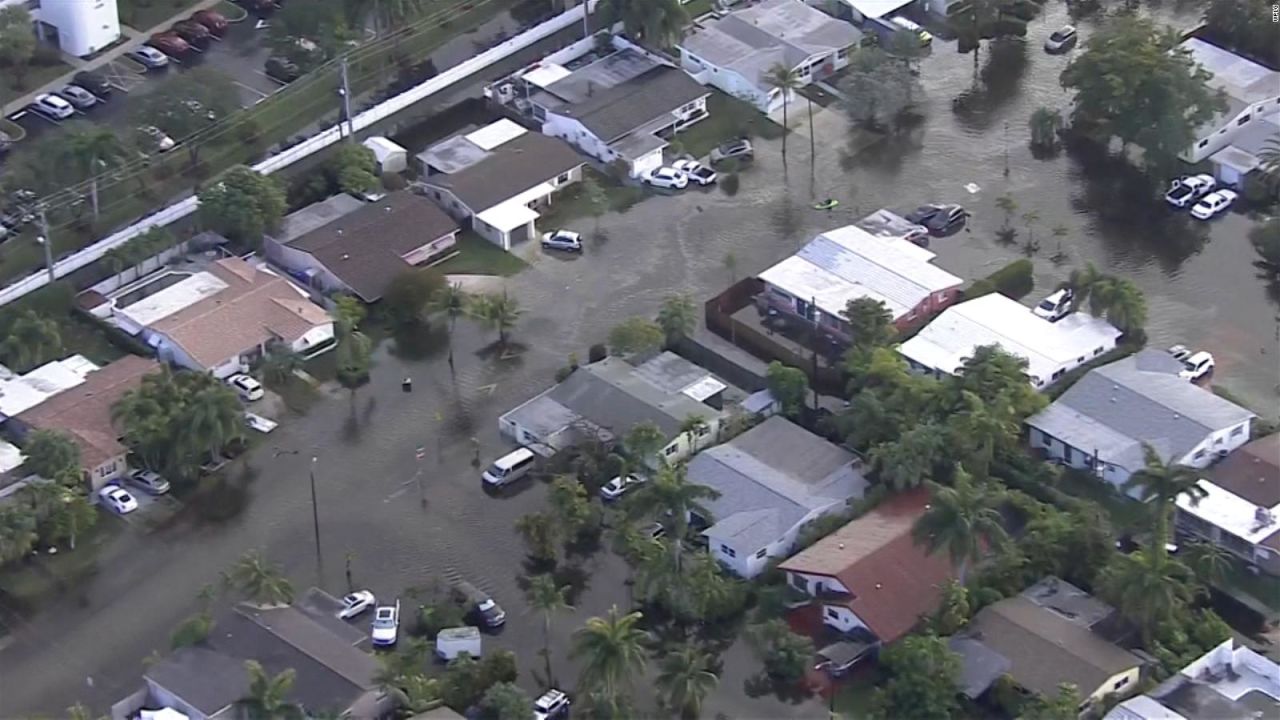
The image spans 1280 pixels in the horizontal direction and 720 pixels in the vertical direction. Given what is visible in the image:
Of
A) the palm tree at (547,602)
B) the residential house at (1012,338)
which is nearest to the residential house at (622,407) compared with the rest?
the palm tree at (547,602)

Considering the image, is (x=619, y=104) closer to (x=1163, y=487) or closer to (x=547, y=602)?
(x=547, y=602)

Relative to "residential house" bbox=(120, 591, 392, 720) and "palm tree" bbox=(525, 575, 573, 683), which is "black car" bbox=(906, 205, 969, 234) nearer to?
"palm tree" bbox=(525, 575, 573, 683)

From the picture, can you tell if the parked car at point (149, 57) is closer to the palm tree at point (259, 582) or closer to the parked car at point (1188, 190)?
the palm tree at point (259, 582)

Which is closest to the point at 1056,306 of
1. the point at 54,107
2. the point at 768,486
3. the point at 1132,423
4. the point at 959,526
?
the point at 1132,423

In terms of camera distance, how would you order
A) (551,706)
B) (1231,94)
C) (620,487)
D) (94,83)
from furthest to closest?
(94,83), (1231,94), (620,487), (551,706)

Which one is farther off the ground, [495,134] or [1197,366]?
[495,134]

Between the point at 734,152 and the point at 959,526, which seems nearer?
the point at 959,526

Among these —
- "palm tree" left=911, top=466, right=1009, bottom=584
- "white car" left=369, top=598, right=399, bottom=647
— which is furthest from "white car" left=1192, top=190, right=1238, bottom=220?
"white car" left=369, top=598, right=399, bottom=647
